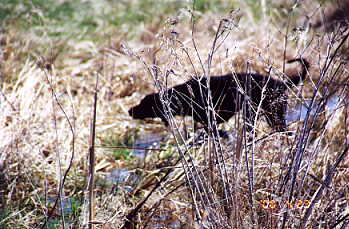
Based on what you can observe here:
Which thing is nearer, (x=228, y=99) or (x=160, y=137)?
(x=228, y=99)

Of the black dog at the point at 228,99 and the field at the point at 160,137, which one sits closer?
the field at the point at 160,137

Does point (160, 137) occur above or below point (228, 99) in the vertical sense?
below

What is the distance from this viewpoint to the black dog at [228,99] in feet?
7.98

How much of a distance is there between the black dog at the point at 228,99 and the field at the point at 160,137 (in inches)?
3.0

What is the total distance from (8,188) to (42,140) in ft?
2.59

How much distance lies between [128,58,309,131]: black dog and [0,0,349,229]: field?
0.08 m

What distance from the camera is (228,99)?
3643 millimetres

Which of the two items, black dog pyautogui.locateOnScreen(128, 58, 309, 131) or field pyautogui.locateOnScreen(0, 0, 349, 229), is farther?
black dog pyautogui.locateOnScreen(128, 58, 309, 131)

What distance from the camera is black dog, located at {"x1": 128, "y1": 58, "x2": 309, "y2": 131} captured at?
243cm

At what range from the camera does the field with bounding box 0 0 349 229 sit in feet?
7.00

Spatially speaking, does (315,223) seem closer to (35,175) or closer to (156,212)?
(156,212)

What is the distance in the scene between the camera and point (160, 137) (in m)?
4.61

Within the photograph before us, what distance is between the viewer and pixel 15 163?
3.56 metres

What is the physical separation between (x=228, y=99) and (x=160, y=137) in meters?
1.12
